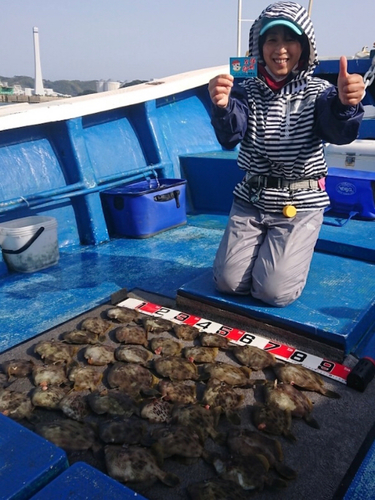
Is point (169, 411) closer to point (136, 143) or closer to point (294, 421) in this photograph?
point (294, 421)

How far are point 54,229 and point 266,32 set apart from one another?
9.15 ft

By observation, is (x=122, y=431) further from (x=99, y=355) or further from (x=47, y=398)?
(x=99, y=355)

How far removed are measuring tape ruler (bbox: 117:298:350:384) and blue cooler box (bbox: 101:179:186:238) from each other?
166cm

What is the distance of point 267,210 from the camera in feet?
12.1

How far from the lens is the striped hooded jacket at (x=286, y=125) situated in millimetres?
3238

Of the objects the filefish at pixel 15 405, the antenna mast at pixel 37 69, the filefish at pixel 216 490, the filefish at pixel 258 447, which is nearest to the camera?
the filefish at pixel 216 490

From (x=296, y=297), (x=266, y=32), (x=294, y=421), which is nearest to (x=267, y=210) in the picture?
(x=296, y=297)

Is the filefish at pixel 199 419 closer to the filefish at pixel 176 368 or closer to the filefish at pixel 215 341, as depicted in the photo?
the filefish at pixel 176 368

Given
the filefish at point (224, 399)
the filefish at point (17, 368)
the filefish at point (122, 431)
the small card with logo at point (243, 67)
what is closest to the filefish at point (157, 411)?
the filefish at point (122, 431)

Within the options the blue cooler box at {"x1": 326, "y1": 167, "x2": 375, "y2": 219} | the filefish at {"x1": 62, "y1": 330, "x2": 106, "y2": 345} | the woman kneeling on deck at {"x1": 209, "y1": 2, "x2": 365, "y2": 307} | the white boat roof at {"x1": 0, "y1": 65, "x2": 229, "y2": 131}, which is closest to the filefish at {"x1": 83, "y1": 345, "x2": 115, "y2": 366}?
the filefish at {"x1": 62, "y1": 330, "x2": 106, "y2": 345}

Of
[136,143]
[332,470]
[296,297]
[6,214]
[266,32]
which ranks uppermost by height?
[266,32]

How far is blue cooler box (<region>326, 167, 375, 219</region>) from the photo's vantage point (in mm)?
4973

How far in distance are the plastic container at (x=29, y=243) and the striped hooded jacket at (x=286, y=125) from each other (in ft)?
7.05

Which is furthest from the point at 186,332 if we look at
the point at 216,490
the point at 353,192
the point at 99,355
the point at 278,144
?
the point at 353,192
